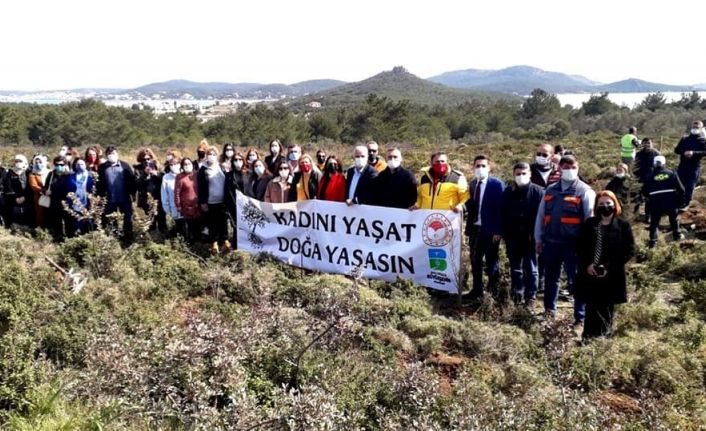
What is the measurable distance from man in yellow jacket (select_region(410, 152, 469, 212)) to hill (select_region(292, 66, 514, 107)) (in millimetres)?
103692

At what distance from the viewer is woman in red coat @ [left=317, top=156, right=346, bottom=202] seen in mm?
7664

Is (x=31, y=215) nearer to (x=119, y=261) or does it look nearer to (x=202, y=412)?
(x=119, y=261)

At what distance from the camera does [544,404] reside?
12.8 ft

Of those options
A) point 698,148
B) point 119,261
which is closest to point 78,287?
point 119,261

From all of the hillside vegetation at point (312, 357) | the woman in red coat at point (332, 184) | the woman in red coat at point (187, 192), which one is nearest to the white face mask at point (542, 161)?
the hillside vegetation at point (312, 357)

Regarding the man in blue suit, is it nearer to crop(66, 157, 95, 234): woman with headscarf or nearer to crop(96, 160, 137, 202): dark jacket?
crop(96, 160, 137, 202): dark jacket

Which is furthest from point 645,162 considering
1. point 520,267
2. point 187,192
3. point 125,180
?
point 125,180

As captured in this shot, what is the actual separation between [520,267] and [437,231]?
3.58ft

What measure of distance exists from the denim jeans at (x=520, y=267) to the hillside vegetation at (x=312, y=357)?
1.23 feet

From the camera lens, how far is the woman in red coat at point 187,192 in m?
8.37

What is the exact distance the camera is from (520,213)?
20.3 ft

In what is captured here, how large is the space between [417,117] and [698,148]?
38.7 metres

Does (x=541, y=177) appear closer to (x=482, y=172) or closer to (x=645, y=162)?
(x=482, y=172)

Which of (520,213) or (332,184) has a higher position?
(332,184)
